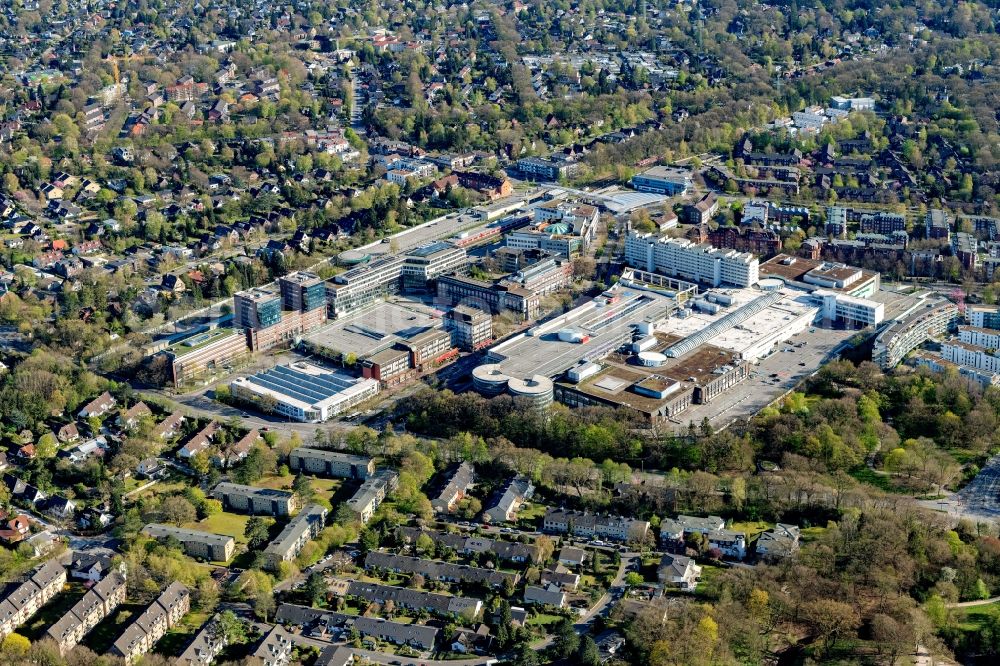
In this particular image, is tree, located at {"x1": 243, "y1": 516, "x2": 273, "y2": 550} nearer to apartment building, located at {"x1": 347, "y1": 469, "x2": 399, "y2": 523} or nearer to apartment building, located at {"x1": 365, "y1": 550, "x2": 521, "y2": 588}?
apartment building, located at {"x1": 347, "y1": 469, "x2": 399, "y2": 523}

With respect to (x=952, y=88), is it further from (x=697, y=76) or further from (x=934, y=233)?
(x=934, y=233)

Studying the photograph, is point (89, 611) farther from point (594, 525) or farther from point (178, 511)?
point (594, 525)

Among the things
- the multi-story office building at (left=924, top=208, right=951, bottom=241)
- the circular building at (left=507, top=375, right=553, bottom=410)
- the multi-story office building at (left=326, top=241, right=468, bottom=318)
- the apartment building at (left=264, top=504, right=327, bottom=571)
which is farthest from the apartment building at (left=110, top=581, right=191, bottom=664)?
the multi-story office building at (left=924, top=208, right=951, bottom=241)

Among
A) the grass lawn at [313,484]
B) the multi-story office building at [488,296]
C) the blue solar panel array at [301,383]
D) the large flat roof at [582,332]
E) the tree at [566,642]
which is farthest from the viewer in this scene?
the multi-story office building at [488,296]

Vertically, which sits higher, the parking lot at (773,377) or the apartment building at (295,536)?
the apartment building at (295,536)

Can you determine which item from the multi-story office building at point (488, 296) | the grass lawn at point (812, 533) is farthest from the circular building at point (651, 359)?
the grass lawn at point (812, 533)

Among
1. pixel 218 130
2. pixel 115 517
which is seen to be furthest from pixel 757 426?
pixel 218 130

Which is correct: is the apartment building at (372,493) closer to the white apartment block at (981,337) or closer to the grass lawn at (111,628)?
the grass lawn at (111,628)
